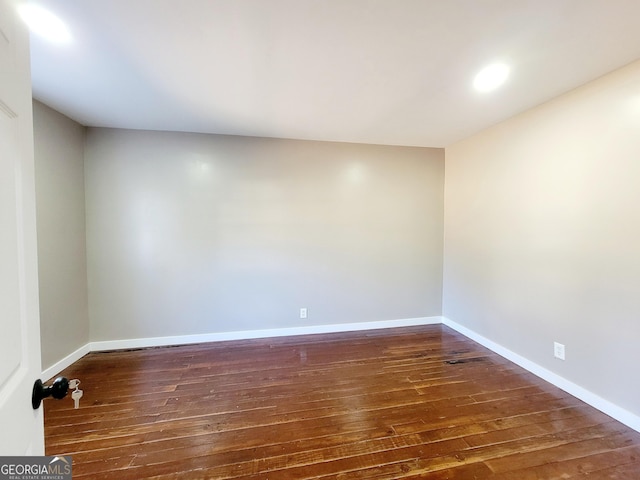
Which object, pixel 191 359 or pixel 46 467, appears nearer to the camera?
pixel 46 467

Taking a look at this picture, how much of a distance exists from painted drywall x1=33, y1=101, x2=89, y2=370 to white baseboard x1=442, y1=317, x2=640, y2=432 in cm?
442

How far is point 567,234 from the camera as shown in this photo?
2295 mm

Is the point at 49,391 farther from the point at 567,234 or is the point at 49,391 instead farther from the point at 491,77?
the point at 567,234

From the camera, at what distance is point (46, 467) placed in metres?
0.67

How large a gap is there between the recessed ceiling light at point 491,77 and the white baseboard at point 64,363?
437 cm

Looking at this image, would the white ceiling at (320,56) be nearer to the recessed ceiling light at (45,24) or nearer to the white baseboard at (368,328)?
the recessed ceiling light at (45,24)

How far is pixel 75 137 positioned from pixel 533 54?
13.3 ft

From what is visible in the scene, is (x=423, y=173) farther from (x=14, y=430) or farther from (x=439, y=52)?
(x=14, y=430)

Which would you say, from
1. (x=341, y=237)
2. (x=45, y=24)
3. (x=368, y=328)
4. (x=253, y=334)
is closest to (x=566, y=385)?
(x=368, y=328)

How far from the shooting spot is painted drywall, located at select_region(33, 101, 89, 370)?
2.41m

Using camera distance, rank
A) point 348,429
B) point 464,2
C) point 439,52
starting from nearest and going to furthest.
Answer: point 464,2
point 439,52
point 348,429

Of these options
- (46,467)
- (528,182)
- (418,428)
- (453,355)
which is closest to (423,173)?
Answer: (528,182)

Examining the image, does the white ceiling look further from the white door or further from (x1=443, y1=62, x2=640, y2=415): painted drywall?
the white door

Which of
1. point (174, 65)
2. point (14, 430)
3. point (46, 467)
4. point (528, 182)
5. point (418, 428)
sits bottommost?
point (418, 428)
